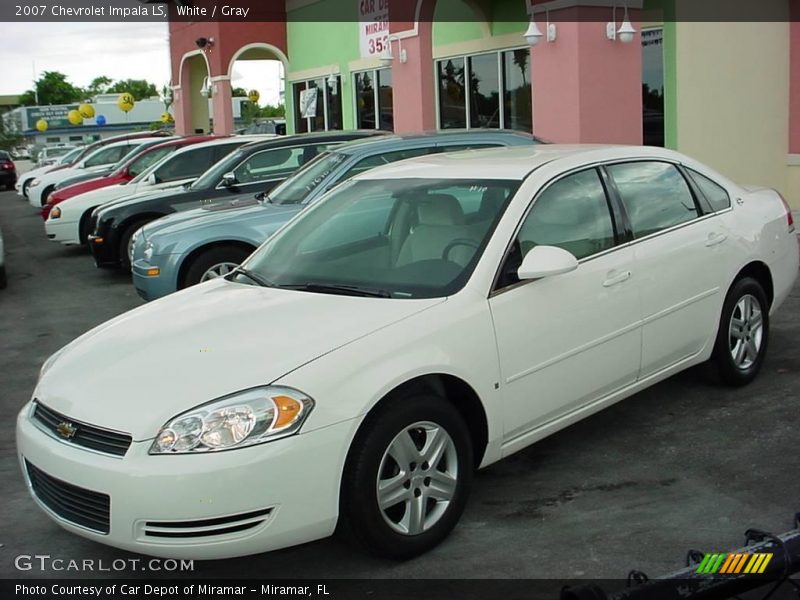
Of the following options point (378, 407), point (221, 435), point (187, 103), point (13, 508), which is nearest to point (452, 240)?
point (378, 407)

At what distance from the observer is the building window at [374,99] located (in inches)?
836

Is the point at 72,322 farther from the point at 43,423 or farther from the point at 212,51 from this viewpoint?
the point at 212,51

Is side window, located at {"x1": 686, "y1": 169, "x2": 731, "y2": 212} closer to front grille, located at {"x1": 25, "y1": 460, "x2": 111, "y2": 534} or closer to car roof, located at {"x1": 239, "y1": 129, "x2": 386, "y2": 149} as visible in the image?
front grille, located at {"x1": 25, "y1": 460, "x2": 111, "y2": 534}

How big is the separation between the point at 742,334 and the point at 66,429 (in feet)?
13.2

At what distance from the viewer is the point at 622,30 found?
40.6 ft

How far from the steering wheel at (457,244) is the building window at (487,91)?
12.5m

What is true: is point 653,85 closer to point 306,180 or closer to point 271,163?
point 271,163

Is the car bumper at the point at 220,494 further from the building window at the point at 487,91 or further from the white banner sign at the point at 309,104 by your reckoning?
the white banner sign at the point at 309,104

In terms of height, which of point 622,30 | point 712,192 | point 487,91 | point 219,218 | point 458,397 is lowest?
point 458,397

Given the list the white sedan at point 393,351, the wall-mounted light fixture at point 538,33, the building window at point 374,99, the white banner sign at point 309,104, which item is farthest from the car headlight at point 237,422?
the white banner sign at point 309,104

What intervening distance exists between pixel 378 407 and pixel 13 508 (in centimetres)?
219

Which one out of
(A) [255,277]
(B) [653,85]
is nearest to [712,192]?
(A) [255,277]

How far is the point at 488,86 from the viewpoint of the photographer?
18.0 meters

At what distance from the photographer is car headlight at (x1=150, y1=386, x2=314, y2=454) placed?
11.9 ft
